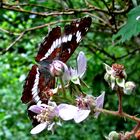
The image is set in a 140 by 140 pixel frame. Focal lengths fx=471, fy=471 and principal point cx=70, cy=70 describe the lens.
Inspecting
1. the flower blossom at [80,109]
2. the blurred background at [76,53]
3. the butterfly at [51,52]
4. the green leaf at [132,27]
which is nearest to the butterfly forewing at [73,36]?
the butterfly at [51,52]

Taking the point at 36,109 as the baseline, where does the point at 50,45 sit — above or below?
above

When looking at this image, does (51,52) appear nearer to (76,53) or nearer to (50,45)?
(50,45)

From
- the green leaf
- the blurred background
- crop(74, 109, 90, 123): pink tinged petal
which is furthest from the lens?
the blurred background

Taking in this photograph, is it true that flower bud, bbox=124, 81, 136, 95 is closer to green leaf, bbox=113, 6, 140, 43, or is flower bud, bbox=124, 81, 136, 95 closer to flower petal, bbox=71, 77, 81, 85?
flower petal, bbox=71, 77, 81, 85

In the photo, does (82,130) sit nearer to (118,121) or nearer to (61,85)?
(118,121)

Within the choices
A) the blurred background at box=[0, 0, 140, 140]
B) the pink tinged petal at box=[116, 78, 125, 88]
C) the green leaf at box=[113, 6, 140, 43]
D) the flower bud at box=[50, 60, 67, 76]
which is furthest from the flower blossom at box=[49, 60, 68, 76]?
the blurred background at box=[0, 0, 140, 140]

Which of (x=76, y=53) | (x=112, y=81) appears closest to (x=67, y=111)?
(x=112, y=81)

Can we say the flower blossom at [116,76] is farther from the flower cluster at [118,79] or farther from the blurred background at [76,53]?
the blurred background at [76,53]
